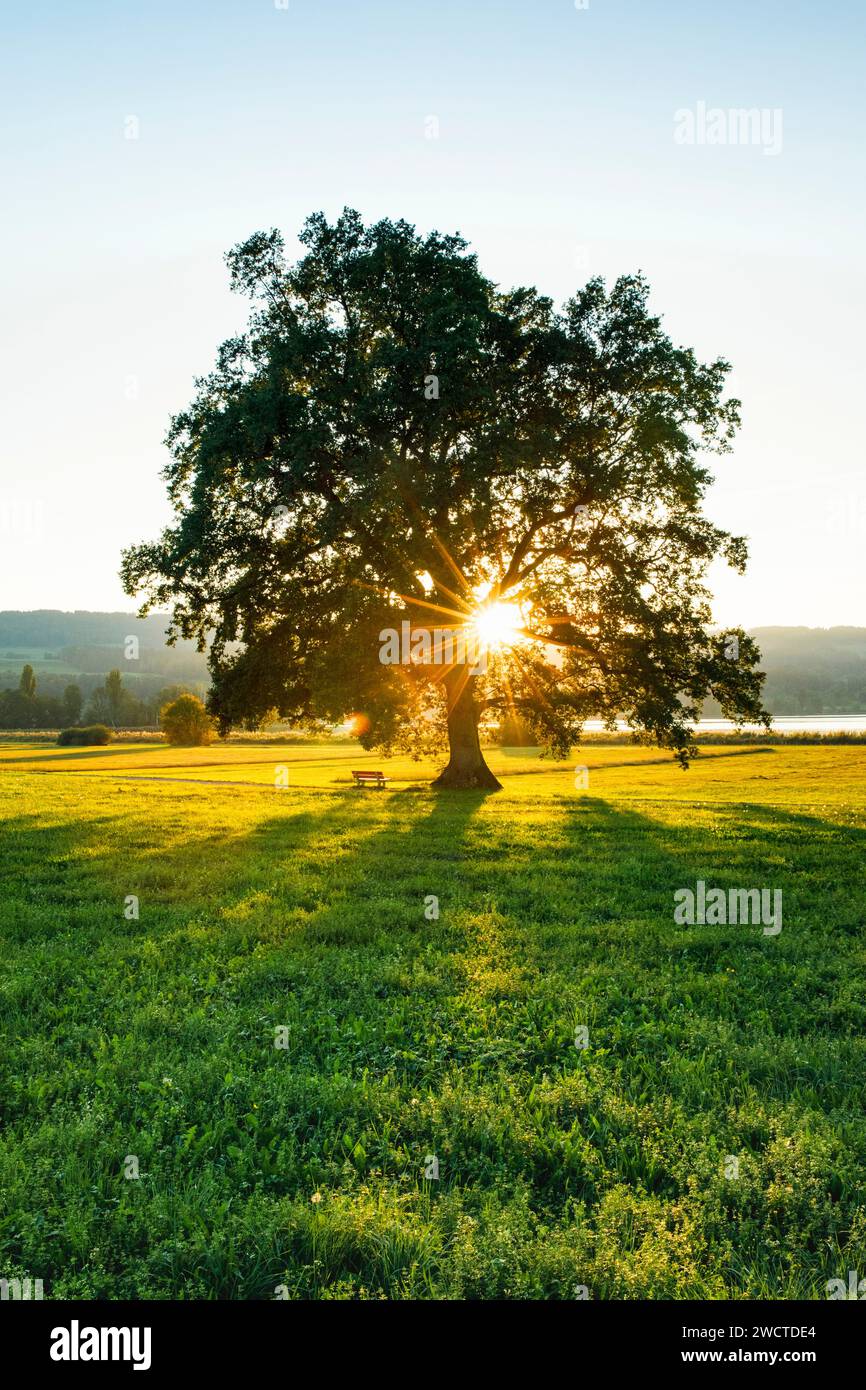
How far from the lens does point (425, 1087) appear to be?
531 cm

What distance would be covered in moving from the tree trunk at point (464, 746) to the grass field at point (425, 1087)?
18.2 metres

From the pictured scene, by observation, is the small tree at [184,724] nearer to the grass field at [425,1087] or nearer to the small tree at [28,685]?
the small tree at [28,685]

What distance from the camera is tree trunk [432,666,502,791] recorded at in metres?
30.8

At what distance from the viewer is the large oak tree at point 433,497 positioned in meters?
24.1

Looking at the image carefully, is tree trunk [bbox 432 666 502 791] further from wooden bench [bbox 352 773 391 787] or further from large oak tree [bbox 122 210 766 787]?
wooden bench [bbox 352 773 391 787]

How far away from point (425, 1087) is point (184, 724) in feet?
356

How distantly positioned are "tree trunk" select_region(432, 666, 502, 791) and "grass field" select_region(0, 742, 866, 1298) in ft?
59.6

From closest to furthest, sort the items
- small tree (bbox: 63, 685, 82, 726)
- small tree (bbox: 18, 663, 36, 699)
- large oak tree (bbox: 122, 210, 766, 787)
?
large oak tree (bbox: 122, 210, 766, 787)
small tree (bbox: 18, 663, 36, 699)
small tree (bbox: 63, 685, 82, 726)

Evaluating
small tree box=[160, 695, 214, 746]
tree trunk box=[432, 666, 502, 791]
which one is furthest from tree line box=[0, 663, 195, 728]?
tree trunk box=[432, 666, 502, 791]

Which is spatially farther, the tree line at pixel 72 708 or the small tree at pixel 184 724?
the tree line at pixel 72 708

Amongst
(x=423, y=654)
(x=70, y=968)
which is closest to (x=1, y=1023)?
(x=70, y=968)

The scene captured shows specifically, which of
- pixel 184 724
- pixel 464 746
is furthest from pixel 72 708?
pixel 464 746

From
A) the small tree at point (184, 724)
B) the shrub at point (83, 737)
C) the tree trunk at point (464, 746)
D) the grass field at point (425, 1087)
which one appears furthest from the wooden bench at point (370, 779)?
the shrub at point (83, 737)
